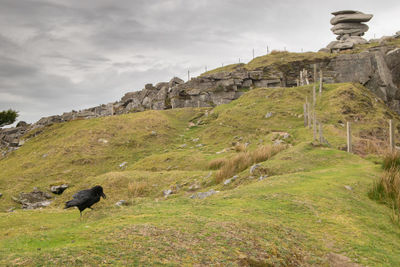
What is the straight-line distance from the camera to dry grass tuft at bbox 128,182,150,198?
57.5 feet

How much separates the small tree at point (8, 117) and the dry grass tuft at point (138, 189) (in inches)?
2087

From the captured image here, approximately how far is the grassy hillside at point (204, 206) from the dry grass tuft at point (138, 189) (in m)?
0.06

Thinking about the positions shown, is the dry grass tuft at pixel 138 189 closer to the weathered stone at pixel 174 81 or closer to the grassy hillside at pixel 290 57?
the weathered stone at pixel 174 81

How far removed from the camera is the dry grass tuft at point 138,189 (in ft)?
57.5

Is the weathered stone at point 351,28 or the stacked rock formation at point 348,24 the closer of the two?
the stacked rock formation at point 348,24

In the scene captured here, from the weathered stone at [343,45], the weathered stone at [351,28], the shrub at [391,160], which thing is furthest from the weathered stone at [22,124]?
the weathered stone at [351,28]

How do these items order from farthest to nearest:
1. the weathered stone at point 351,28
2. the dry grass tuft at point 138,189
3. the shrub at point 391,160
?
1. the weathered stone at point 351,28
2. the dry grass tuft at point 138,189
3. the shrub at point 391,160

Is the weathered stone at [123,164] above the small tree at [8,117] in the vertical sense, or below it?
below

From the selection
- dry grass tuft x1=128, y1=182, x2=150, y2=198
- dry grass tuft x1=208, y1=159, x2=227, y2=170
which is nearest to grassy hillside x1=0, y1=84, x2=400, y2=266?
dry grass tuft x1=128, y1=182, x2=150, y2=198

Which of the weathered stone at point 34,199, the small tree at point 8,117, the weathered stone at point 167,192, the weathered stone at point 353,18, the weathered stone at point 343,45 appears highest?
the weathered stone at point 353,18

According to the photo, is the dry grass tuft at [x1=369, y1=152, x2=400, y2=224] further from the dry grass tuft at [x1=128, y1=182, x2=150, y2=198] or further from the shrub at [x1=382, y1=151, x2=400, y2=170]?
the dry grass tuft at [x1=128, y1=182, x2=150, y2=198]

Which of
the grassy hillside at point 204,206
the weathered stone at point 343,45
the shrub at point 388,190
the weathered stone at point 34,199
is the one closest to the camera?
the grassy hillside at point 204,206

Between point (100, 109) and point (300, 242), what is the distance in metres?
69.7

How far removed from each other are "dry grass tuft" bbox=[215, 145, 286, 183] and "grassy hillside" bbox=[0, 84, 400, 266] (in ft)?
0.53
